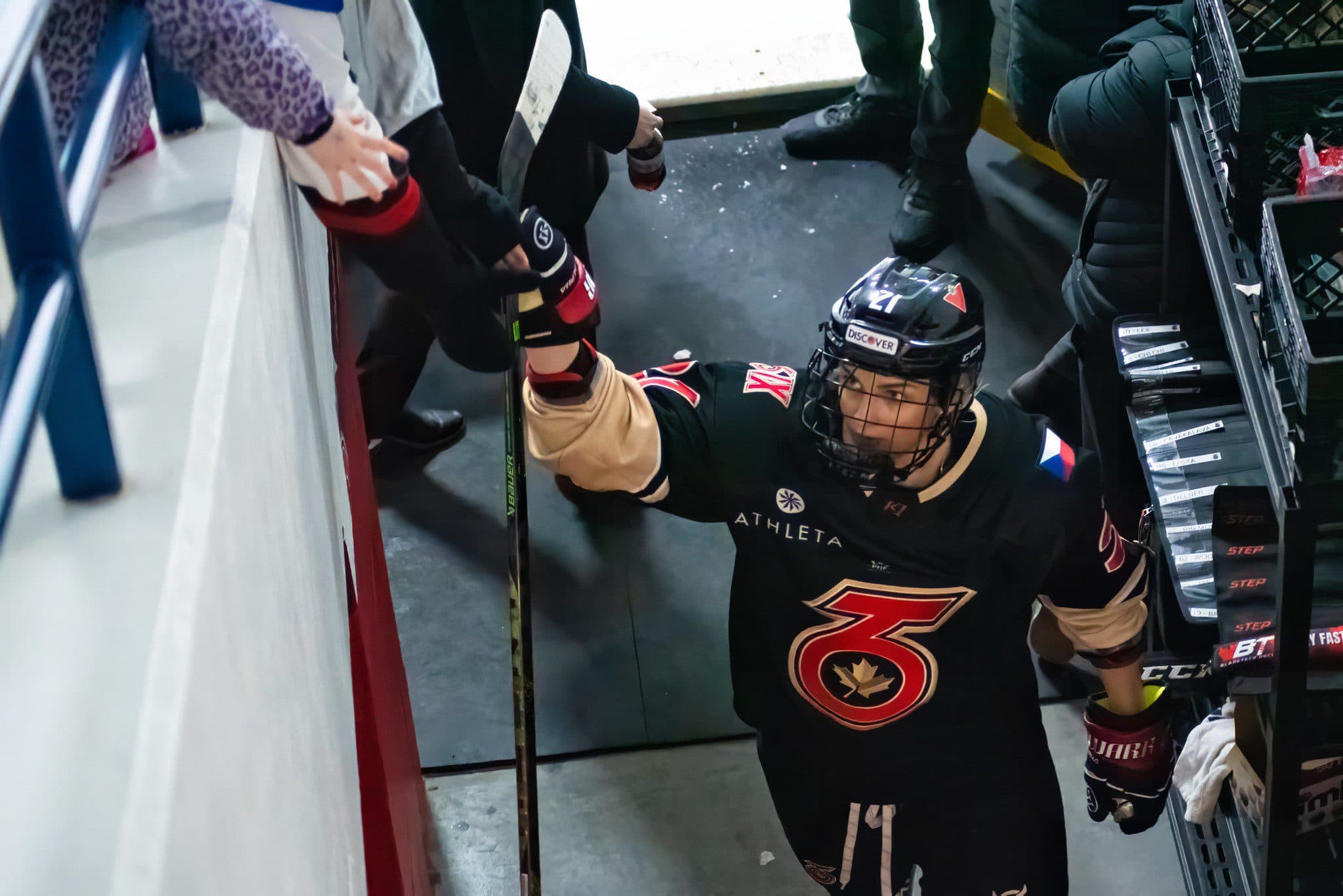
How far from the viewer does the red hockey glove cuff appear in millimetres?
1777

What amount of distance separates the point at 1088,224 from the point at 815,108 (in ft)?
8.05

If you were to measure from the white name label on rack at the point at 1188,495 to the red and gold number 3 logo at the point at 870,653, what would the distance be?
14.6 inches

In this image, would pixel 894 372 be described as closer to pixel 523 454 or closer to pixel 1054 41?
pixel 523 454

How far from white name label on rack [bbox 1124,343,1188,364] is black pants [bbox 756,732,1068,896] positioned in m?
0.67

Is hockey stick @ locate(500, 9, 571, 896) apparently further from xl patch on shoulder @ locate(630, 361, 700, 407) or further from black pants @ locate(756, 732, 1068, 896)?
black pants @ locate(756, 732, 1068, 896)

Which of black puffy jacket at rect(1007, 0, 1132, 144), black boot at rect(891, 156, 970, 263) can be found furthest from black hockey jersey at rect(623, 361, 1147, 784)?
black boot at rect(891, 156, 970, 263)

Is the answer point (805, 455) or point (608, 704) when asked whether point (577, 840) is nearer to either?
point (608, 704)

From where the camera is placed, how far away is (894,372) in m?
1.71

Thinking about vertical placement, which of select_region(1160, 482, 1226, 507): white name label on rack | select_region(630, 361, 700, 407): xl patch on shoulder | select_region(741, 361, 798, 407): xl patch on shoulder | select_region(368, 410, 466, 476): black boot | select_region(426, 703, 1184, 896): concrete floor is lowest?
select_region(426, 703, 1184, 896): concrete floor

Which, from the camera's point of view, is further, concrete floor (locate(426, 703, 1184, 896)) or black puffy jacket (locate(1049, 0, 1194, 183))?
concrete floor (locate(426, 703, 1184, 896))

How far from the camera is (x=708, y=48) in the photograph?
5316 millimetres

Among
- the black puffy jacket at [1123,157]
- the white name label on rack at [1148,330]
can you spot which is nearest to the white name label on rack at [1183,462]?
the white name label on rack at [1148,330]

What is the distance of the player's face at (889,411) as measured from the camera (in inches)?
68.0

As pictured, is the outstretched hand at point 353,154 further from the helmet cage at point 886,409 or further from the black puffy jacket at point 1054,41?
the black puffy jacket at point 1054,41
